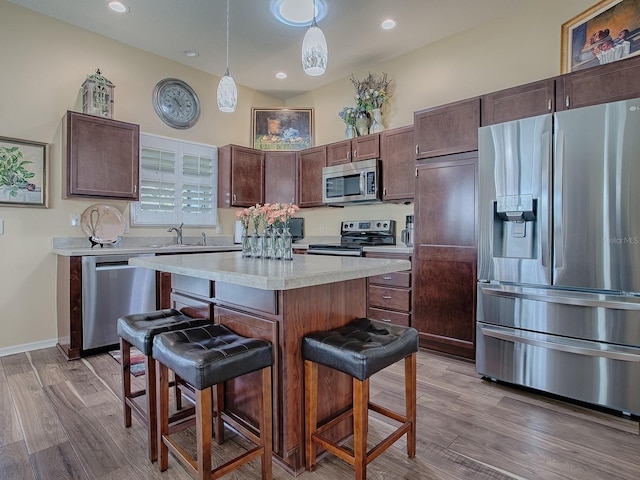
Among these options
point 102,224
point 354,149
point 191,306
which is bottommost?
point 191,306

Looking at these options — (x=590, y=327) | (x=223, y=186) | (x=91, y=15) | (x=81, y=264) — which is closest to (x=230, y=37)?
(x=91, y=15)

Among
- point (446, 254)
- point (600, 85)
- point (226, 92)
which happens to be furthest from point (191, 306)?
point (600, 85)

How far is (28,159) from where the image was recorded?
10.7 feet

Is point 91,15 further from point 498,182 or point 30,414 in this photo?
point 498,182

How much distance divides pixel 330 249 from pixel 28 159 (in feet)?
10.2

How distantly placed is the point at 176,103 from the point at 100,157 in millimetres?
1316

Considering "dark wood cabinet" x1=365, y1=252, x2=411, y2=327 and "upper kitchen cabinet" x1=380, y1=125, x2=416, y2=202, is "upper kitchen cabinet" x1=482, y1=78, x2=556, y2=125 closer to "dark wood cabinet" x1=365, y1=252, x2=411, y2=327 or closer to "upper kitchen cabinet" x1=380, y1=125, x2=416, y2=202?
"upper kitchen cabinet" x1=380, y1=125, x2=416, y2=202

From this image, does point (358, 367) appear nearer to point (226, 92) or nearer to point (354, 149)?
point (226, 92)

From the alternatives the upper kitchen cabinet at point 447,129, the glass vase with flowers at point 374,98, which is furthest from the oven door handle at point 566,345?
the glass vase with flowers at point 374,98

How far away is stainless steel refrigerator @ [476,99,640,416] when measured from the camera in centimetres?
204

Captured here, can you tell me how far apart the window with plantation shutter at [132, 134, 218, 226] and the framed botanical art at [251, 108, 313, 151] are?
749 millimetres

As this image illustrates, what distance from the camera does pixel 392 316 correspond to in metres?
3.52

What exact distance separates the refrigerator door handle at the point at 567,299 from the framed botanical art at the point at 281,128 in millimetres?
3499

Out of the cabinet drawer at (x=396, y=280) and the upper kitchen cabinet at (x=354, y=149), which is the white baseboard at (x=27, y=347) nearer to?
the cabinet drawer at (x=396, y=280)
